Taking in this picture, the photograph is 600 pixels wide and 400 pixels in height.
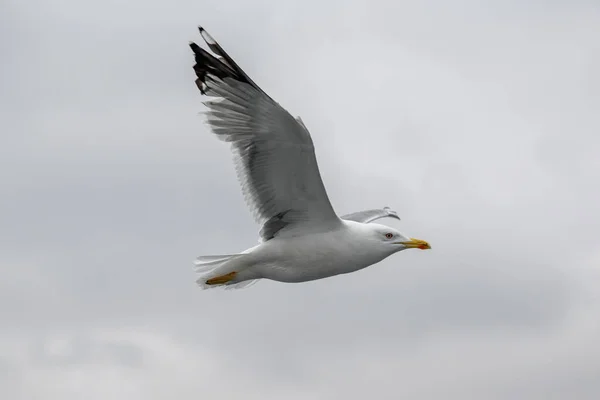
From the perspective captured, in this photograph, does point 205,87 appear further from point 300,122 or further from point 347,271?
point 347,271

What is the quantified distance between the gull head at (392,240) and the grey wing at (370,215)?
2.96m

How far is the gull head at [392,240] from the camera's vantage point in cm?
1839

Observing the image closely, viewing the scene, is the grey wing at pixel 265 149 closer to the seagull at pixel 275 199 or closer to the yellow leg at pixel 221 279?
the seagull at pixel 275 199

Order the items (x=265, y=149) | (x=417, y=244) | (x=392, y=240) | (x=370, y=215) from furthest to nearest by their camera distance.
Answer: (x=370, y=215)
(x=417, y=244)
(x=392, y=240)
(x=265, y=149)

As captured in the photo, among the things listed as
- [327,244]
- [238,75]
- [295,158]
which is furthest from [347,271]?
[238,75]

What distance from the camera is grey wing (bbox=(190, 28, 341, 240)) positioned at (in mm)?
17297

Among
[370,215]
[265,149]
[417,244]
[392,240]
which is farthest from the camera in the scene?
[370,215]

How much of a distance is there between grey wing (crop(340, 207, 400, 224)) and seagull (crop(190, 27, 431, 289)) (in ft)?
10.1

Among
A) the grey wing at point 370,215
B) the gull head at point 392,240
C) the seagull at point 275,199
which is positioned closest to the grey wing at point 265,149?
the seagull at point 275,199

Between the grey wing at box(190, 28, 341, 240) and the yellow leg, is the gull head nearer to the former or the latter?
the grey wing at box(190, 28, 341, 240)

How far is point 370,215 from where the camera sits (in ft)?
72.3

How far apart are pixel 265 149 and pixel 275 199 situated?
0.97m

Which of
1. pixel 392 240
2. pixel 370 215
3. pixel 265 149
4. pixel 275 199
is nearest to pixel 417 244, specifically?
pixel 392 240

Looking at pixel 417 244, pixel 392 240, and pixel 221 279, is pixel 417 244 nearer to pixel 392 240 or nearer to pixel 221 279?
pixel 392 240
